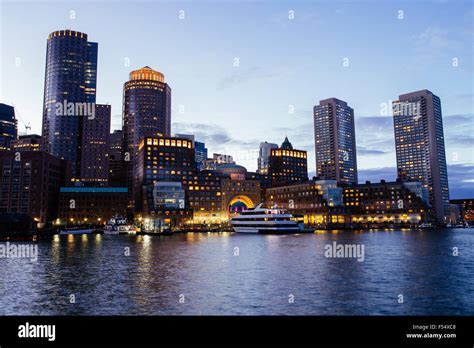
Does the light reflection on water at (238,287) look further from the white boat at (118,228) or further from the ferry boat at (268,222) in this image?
the white boat at (118,228)

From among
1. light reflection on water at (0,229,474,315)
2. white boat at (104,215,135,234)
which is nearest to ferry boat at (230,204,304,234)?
white boat at (104,215,135,234)

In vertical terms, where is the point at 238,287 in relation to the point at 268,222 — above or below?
below

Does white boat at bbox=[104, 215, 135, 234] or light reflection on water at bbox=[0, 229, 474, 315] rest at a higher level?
white boat at bbox=[104, 215, 135, 234]

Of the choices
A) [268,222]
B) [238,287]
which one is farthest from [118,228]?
[238,287]

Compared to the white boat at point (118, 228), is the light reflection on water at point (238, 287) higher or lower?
lower

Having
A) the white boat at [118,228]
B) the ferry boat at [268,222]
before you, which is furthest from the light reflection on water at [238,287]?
the white boat at [118,228]

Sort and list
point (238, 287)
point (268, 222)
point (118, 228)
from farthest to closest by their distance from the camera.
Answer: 1. point (118, 228)
2. point (268, 222)
3. point (238, 287)

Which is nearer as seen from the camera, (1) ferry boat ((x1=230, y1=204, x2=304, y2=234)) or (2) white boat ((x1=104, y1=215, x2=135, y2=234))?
(1) ferry boat ((x1=230, y1=204, x2=304, y2=234))

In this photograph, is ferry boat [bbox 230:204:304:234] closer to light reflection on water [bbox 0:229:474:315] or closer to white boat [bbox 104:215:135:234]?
white boat [bbox 104:215:135:234]

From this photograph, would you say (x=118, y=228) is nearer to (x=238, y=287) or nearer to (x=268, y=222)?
(x=268, y=222)
